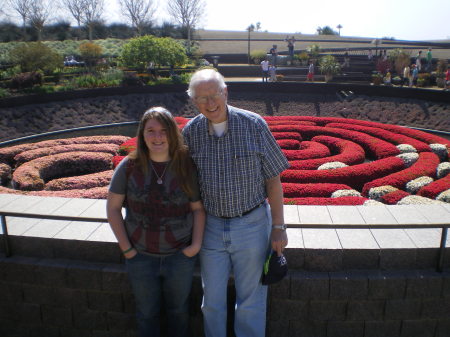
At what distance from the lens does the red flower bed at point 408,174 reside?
30.4ft

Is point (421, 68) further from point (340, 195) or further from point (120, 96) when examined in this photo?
point (340, 195)

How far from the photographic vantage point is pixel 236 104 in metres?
22.5

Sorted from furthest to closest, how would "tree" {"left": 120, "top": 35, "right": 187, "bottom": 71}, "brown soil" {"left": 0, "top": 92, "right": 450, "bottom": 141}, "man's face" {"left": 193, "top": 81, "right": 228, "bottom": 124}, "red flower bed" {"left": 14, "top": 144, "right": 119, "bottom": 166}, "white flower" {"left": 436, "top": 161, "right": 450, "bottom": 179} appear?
"tree" {"left": 120, "top": 35, "right": 187, "bottom": 71}
"brown soil" {"left": 0, "top": 92, "right": 450, "bottom": 141}
"red flower bed" {"left": 14, "top": 144, "right": 119, "bottom": 166}
"white flower" {"left": 436, "top": 161, "right": 450, "bottom": 179}
"man's face" {"left": 193, "top": 81, "right": 228, "bottom": 124}

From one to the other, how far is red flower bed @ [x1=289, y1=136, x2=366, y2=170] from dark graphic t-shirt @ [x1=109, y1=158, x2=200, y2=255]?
718 cm

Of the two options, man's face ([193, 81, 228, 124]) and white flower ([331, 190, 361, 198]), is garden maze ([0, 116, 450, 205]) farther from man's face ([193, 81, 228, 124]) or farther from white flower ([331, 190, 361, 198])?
man's face ([193, 81, 228, 124])

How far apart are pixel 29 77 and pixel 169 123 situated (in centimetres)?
2192

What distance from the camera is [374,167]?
A: 10.1 meters

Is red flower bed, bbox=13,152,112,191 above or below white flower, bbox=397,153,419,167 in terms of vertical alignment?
below

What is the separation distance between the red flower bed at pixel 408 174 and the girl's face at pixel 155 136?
22.3ft

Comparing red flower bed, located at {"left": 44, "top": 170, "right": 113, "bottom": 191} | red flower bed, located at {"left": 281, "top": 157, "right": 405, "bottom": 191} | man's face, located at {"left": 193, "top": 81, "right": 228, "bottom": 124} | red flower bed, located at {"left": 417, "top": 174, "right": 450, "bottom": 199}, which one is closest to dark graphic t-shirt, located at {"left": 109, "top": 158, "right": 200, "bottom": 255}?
man's face, located at {"left": 193, "top": 81, "right": 228, "bottom": 124}

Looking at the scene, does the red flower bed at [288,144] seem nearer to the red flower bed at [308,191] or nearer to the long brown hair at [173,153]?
the red flower bed at [308,191]

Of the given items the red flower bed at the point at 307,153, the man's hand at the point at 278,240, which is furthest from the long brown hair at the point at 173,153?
the red flower bed at the point at 307,153

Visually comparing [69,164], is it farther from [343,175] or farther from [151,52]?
[151,52]

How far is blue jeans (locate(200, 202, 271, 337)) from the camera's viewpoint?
3414mm
